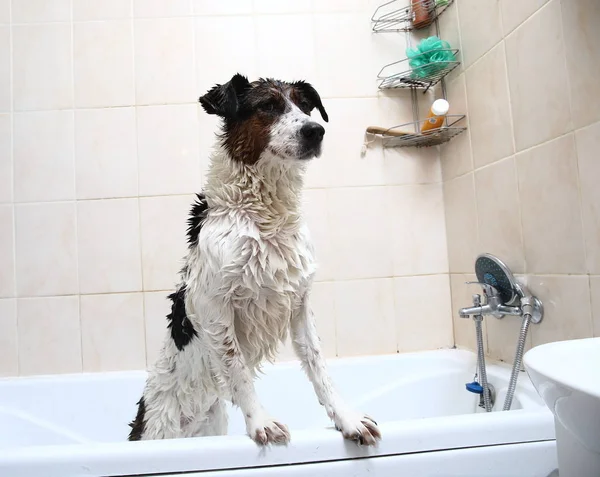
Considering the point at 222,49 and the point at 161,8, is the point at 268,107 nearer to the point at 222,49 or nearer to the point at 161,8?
the point at 222,49

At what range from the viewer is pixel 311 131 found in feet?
3.51

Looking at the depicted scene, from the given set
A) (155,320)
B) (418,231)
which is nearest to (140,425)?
(155,320)

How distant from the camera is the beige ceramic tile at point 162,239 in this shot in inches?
73.7

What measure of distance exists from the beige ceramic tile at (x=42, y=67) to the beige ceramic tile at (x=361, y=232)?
1.32 metres

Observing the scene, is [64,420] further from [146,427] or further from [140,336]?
[146,427]

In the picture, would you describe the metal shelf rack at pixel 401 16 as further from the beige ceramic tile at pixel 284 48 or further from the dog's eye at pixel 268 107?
the dog's eye at pixel 268 107

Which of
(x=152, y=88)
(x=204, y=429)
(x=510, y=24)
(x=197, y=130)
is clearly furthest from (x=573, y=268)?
(x=152, y=88)

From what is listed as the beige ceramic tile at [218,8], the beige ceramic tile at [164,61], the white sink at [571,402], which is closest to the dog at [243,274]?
the white sink at [571,402]

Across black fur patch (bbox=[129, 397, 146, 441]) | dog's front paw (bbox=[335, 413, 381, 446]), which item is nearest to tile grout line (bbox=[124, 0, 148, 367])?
black fur patch (bbox=[129, 397, 146, 441])

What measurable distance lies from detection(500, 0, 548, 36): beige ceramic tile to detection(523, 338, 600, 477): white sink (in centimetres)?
116

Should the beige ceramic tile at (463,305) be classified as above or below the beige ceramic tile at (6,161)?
below

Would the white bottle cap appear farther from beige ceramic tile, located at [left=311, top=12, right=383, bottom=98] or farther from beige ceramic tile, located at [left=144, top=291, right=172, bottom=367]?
beige ceramic tile, located at [left=144, top=291, right=172, bottom=367]

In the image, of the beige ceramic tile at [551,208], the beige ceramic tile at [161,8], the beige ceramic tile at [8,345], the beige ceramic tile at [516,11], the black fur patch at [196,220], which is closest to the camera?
the black fur patch at [196,220]

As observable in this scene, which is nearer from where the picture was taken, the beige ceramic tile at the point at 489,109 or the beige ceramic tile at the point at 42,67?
the beige ceramic tile at the point at 489,109
